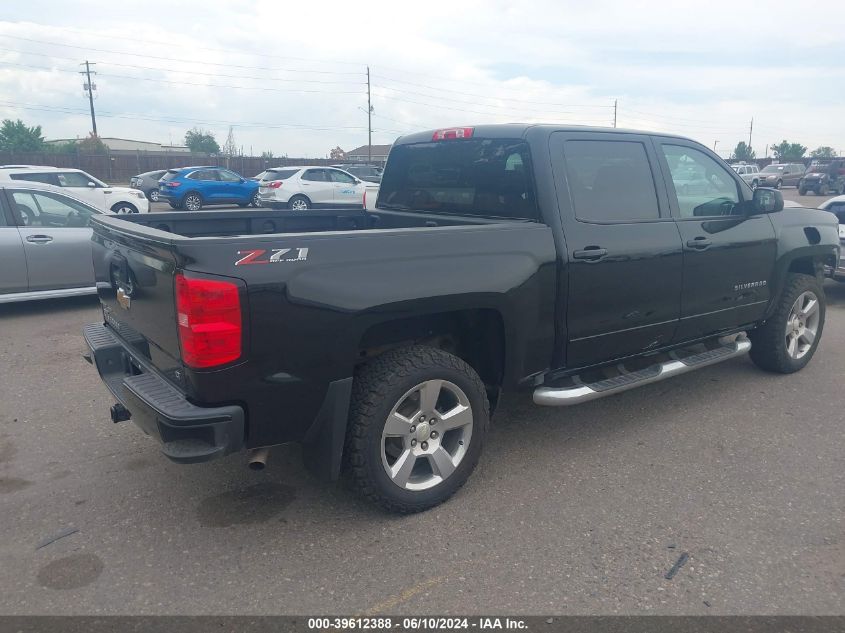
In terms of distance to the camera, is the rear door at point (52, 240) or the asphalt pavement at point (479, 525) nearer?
the asphalt pavement at point (479, 525)

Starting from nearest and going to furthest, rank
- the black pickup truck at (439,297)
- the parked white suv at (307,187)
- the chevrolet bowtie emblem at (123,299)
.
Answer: the black pickup truck at (439,297)
the chevrolet bowtie emblem at (123,299)
the parked white suv at (307,187)

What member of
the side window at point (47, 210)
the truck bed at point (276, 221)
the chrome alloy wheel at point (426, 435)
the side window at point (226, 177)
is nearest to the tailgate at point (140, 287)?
the truck bed at point (276, 221)

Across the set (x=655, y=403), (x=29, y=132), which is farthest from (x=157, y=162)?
(x=655, y=403)

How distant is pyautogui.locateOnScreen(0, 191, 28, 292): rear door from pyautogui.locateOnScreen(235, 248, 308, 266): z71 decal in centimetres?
596

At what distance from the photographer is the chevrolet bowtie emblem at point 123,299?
3.47m

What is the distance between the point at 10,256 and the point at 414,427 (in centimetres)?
612

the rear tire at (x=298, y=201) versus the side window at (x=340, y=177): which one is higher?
the side window at (x=340, y=177)

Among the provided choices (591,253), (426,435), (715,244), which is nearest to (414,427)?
(426,435)

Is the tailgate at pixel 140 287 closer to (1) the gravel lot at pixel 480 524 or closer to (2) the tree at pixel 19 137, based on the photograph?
(1) the gravel lot at pixel 480 524

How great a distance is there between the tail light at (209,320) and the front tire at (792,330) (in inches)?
170

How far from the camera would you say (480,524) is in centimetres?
336

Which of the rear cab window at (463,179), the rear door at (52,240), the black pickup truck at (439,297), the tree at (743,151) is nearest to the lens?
the black pickup truck at (439,297)

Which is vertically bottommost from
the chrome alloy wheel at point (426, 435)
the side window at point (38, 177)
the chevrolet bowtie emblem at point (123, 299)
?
the chrome alloy wheel at point (426, 435)

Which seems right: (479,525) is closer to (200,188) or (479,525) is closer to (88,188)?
(88,188)
